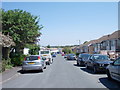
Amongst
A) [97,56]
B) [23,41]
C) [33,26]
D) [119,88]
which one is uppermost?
[33,26]

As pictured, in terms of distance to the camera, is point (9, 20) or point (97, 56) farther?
point (9, 20)

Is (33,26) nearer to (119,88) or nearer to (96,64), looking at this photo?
(96,64)

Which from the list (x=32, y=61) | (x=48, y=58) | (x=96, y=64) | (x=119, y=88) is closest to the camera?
(x=119, y=88)

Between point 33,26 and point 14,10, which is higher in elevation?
point 14,10

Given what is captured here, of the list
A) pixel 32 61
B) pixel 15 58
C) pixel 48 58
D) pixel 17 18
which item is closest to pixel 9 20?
pixel 17 18

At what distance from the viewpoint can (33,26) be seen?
20.4m

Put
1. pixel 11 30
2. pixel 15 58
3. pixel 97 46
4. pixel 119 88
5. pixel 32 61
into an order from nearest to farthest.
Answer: pixel 119 88 → pixel 32 61 → pixel 11 30 → pixel 15 58 → pixel 97 46

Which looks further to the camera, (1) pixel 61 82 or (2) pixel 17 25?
(2) pixel 17 25

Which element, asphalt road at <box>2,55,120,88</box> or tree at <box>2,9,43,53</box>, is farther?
tree at <box>2,9,43,53</box>

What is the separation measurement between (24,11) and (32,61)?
315 inches

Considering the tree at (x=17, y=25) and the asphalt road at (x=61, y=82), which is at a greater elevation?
the tree at (x=17, y=25)

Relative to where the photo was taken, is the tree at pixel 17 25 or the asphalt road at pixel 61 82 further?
the tree at pixel 17 25

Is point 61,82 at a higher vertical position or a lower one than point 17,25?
lower

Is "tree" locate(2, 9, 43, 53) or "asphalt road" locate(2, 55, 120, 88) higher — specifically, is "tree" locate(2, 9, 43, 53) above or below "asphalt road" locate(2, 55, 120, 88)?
above
